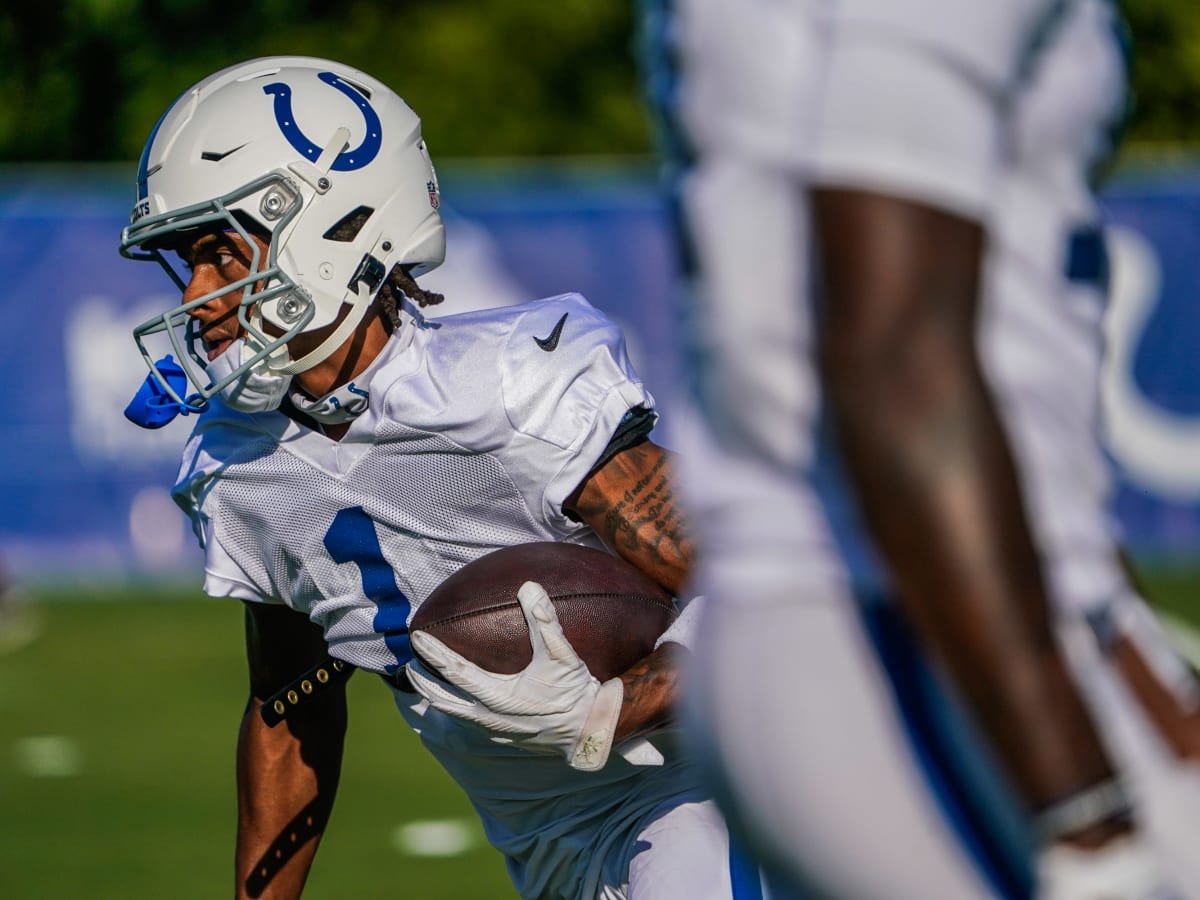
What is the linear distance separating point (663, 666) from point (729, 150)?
46.0 inches

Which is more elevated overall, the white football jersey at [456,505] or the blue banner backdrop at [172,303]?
the white football jersey at [456,505]

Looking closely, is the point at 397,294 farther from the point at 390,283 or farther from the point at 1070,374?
the point at 1070,374

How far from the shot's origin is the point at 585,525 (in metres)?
2.69

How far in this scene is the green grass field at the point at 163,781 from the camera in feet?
16.4

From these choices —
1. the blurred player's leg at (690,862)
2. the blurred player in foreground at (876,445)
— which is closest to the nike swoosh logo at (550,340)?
the blurred player's leg at (690,862)

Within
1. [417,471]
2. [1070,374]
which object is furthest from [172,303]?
[1070,374]

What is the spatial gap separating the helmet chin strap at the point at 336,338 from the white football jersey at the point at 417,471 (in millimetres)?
74

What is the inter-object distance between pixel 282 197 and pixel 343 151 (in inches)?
5.1

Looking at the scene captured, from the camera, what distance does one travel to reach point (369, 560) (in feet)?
8.87

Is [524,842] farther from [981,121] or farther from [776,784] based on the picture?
[981,121]

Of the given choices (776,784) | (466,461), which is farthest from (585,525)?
(776,784)

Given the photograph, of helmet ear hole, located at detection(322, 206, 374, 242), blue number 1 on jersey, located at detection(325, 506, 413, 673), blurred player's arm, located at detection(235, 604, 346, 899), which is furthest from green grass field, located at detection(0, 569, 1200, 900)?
helmet ear hole, located at detection(322, 206, 374, 242)

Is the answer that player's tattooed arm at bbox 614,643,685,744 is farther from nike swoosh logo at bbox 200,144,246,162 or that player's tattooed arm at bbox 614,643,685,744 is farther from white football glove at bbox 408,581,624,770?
nike swoosh logo at bbox 200,144,246,162

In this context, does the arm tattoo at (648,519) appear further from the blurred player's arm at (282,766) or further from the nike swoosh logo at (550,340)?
the blurred player's arm at (282,766)
